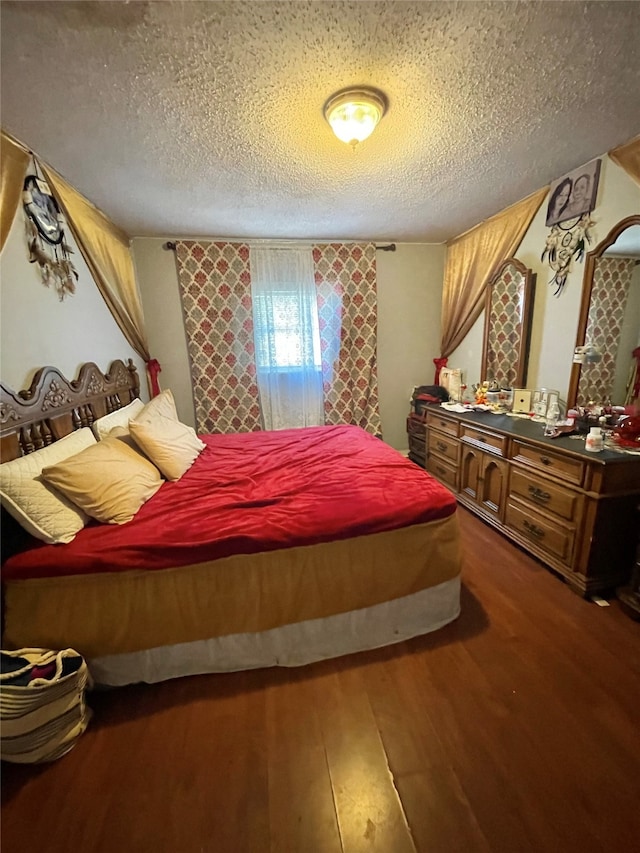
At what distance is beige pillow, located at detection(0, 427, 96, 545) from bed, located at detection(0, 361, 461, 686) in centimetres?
6

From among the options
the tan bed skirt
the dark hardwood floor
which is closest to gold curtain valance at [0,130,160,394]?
the tan bed skirt

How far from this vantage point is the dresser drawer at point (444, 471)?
2949 mm

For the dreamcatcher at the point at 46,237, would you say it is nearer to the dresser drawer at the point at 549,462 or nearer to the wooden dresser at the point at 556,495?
the wooden dresser at the point at 556,495

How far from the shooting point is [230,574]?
55.6 inches

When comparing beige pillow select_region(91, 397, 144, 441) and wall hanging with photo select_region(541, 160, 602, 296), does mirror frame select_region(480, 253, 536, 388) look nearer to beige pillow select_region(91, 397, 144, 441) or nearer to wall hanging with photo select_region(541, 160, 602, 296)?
wall hanging with photo select_region(541, 160, 602, 296)

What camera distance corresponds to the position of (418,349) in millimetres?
3900

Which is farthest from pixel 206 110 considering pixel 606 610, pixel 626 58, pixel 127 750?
pixel 606 610

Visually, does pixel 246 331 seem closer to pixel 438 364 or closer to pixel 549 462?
pixel 438 364

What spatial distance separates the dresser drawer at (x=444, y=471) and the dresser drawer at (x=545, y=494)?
66 cm

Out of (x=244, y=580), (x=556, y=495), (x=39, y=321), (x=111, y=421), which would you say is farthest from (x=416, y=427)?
(x=39, y=321)

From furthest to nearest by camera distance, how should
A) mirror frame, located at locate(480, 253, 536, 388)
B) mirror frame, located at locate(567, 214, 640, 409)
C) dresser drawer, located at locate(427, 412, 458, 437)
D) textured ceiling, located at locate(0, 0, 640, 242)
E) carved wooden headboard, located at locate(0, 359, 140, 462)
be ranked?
dresser drawer, located at locate(427, 412, 458, 437) → mirror frame, located at locate(480, 253, 536, 388) → mirror frame, located at locate(567, 214, 640, 409) → carved wooden headboard, located at locate(0, 359, 140, 462) → textured ceiling, located at locate(0, 0, 640, 242)

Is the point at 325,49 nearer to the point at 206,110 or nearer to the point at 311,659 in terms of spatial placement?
the point at 206,110

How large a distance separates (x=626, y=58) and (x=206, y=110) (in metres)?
1.69

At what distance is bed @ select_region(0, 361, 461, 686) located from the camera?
4.31ft
